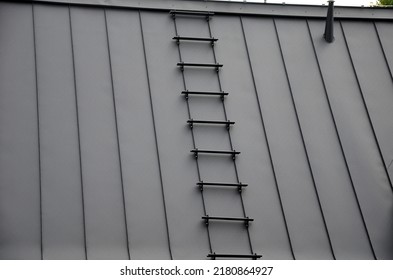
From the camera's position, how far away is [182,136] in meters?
12.8

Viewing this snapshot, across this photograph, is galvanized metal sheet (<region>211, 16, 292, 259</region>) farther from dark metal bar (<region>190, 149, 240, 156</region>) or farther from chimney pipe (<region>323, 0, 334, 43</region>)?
chimney pipe (<region>323, 0, 334, 43</region>)

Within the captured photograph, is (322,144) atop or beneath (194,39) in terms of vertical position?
beneath

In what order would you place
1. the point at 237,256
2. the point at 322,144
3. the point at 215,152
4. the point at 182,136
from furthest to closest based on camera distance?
the point at 322,144, the point at 182,136, the point at 215,152, the point at 237,256

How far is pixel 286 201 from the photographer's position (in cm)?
1232

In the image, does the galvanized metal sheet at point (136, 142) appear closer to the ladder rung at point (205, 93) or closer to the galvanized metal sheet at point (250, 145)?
the ladder rung at point (205, 93)

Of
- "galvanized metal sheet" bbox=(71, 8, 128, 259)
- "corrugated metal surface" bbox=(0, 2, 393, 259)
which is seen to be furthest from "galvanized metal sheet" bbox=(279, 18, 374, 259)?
"galvanized metal sheet" bbox=(71, 8, 128, 259)

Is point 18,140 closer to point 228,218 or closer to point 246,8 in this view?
point 228,218

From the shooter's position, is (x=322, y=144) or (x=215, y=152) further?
(x=322, y=144)

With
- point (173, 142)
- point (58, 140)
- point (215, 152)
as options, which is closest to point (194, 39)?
point (173, 142)

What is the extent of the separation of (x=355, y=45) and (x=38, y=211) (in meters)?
5.44

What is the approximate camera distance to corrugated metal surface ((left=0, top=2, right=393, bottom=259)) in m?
11.7

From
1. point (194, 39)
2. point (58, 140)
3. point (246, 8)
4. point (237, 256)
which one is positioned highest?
point (246, 8)
